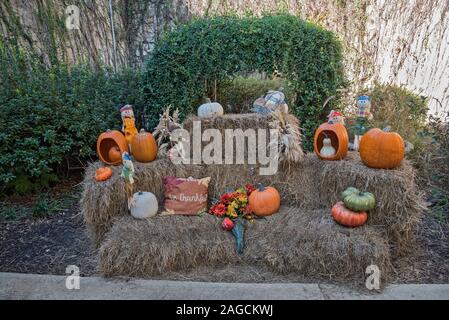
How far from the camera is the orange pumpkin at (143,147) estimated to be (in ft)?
12.0

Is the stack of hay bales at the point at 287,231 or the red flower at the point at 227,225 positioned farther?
the red flower at the point at 227,225

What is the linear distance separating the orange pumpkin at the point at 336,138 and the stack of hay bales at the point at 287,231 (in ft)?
0.29

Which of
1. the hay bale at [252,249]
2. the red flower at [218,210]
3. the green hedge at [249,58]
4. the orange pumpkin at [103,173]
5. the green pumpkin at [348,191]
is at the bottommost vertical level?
the hay bale at [252,249]

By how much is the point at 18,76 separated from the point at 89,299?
309cm

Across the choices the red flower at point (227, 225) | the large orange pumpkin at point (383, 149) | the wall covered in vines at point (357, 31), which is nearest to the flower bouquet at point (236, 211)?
the red flower at point (227, 225)

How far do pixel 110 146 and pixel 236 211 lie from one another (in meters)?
1.43

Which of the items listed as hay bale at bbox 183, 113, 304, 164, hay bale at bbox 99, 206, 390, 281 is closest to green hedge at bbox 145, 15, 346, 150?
hay bale at bbox 183, 113, 304, 164

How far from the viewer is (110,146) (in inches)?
151

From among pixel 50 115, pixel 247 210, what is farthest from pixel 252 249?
pixel 50 115

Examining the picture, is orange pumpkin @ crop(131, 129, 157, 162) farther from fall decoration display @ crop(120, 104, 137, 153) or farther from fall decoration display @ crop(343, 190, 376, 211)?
fall decoration display @ crop(343, 190, 376, 211)

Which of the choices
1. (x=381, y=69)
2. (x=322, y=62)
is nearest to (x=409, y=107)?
(x=381, y=69)

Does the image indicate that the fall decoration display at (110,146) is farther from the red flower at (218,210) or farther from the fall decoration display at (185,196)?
the red flower at (218,210)

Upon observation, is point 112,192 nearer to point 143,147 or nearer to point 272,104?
point 143,147

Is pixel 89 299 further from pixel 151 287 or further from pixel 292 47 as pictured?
pixel 292 47
